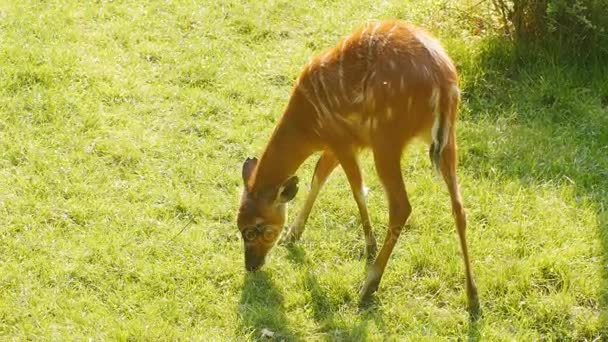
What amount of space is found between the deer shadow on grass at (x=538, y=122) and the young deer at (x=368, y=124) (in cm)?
97

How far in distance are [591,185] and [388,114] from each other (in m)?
1.89

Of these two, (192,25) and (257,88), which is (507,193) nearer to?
(257,88)

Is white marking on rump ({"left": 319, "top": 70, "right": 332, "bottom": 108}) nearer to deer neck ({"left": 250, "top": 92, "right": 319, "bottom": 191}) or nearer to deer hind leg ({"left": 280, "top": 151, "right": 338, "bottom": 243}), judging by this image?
deer neck ({"left": 250, "top": 92, "right": 319, "bottom": 191})

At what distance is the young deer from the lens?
4.68 metres

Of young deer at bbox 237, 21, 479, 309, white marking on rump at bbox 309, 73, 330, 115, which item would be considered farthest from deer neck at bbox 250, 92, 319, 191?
white marking on rump at bbox 309, 73, 330, 115

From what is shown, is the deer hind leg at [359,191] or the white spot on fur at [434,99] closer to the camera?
the white spot on fur at [434,99]

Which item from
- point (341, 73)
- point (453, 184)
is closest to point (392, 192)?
point (453, 184)

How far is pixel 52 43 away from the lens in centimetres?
747

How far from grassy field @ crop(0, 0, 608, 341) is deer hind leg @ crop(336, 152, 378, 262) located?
10 centimetres

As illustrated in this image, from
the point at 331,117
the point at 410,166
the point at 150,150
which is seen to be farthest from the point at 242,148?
the point at 331,117

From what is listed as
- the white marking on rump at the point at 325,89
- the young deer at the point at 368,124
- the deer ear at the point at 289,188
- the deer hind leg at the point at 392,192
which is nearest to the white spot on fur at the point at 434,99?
the young deer at the point at 368,124

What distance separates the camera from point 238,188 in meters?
6.04

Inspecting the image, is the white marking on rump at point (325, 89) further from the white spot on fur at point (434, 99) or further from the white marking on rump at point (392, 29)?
the white spot on fur at point (434, 99)

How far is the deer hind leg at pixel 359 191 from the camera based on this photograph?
5027mm
